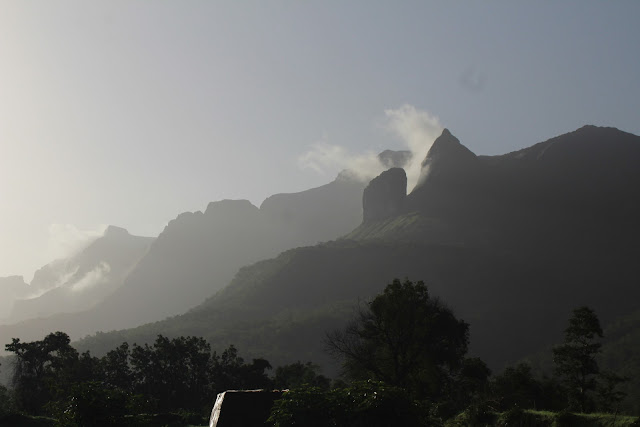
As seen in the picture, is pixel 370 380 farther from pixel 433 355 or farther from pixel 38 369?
pixel 38 369

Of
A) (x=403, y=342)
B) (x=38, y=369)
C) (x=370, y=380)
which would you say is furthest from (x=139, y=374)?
(x=370, y=380)

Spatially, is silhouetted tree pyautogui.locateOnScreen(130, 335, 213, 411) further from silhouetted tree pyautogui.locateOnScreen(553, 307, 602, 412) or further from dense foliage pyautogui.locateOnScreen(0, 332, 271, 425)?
silhouetted tree pyautogui.locateOnScreen(553, 307, 602, 412)

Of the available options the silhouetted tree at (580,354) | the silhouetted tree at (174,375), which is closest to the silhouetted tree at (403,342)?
the silhouetted tree at (580,354)

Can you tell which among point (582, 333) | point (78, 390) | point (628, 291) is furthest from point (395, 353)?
point (628, 291)

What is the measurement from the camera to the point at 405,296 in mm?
46000

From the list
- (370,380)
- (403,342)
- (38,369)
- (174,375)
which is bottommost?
(174,375)

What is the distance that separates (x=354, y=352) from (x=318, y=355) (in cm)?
12947

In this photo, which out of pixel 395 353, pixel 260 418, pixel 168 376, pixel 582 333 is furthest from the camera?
pixel 168 376

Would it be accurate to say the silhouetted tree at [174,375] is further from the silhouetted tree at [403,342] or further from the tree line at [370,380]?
the silhouetted tree at [403,342]

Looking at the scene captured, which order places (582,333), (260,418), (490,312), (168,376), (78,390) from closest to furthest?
(260,418) < (78,390) < (582,333) < (168,376) < (490,312)

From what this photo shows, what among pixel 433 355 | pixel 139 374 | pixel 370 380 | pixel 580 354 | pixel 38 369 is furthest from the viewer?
pixel 139 374

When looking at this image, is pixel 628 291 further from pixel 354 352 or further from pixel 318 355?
pixel 354 352

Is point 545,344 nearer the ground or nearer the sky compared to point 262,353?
nearer the ground

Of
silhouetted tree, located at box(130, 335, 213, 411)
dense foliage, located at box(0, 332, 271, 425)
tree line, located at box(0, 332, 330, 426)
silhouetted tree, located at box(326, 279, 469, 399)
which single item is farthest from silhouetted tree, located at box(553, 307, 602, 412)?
silhouetted tree, located at box(130, 335, 213, 411)
